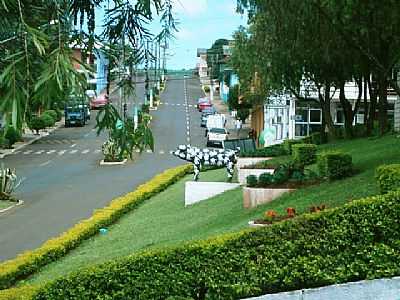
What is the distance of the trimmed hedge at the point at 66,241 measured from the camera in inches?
548

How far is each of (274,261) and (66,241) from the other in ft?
30.7

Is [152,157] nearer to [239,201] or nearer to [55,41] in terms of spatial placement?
[239,201]

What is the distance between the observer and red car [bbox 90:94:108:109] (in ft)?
17.1

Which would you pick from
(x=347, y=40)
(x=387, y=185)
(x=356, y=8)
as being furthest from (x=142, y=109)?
(x=347, y=40)

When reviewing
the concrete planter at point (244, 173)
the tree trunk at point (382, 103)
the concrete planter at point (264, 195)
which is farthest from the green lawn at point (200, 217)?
the tree trunk at point (382, 103)

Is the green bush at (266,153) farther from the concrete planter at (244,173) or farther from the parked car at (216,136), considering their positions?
the parked car at (216,136)

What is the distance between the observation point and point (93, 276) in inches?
319

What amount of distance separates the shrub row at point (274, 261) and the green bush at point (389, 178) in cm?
123

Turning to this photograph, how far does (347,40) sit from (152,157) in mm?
27094

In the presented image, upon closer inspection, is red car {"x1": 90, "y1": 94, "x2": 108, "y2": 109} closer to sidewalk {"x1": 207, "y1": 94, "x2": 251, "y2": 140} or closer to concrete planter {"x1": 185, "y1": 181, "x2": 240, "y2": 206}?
concrete planter {"x1": 185, "y1": 181, "x2": 240, "y2": 206}

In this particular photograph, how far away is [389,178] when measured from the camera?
9.38 metres

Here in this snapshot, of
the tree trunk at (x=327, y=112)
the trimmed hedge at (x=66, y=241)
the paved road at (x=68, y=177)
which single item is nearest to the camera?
the trimmed hedge at (x=66, y=241)

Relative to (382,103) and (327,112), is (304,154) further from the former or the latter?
(327,112)

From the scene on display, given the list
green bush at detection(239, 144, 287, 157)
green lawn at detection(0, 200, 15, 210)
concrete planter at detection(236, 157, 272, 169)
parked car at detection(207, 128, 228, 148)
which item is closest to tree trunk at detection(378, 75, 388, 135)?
green bush at detection(239, 144, 287, 157)
